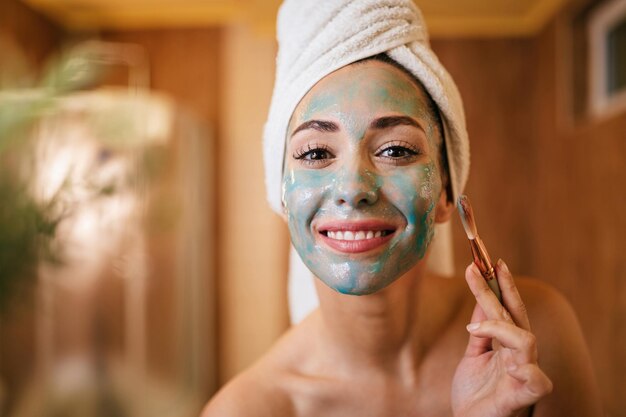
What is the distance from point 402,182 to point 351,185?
5cm

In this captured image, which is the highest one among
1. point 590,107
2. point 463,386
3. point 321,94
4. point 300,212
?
point 590,107

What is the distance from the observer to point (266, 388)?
538 millimetres

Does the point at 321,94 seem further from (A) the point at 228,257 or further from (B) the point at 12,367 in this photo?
(A) the point at 228,257

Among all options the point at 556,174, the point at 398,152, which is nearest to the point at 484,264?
the point at 398,152

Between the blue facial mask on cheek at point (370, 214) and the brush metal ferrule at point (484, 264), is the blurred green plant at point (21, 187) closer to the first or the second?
the blue facial mask on cheek at point (370, 214)

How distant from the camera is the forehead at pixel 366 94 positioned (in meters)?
0.42

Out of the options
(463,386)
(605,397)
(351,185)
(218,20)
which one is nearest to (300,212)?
(351,185)

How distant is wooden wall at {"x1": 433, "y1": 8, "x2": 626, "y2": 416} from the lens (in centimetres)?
86

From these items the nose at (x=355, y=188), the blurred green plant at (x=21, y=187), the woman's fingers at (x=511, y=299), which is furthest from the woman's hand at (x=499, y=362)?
the blurred green plant at (x=21, y=187)

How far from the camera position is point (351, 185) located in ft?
1.31

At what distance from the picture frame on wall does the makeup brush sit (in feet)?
4.37

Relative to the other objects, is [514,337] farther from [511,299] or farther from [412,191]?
[412,191]

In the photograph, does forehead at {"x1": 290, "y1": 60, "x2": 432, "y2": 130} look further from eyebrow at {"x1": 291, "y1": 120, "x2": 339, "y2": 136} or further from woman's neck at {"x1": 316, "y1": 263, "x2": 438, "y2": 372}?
woman's neck at {"x1": 316, "y1": 263, "x2": 438, "y2": 372}

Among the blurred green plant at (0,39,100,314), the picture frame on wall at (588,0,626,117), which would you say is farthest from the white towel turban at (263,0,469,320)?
the picture frame on wall at (588,0,626,117)
